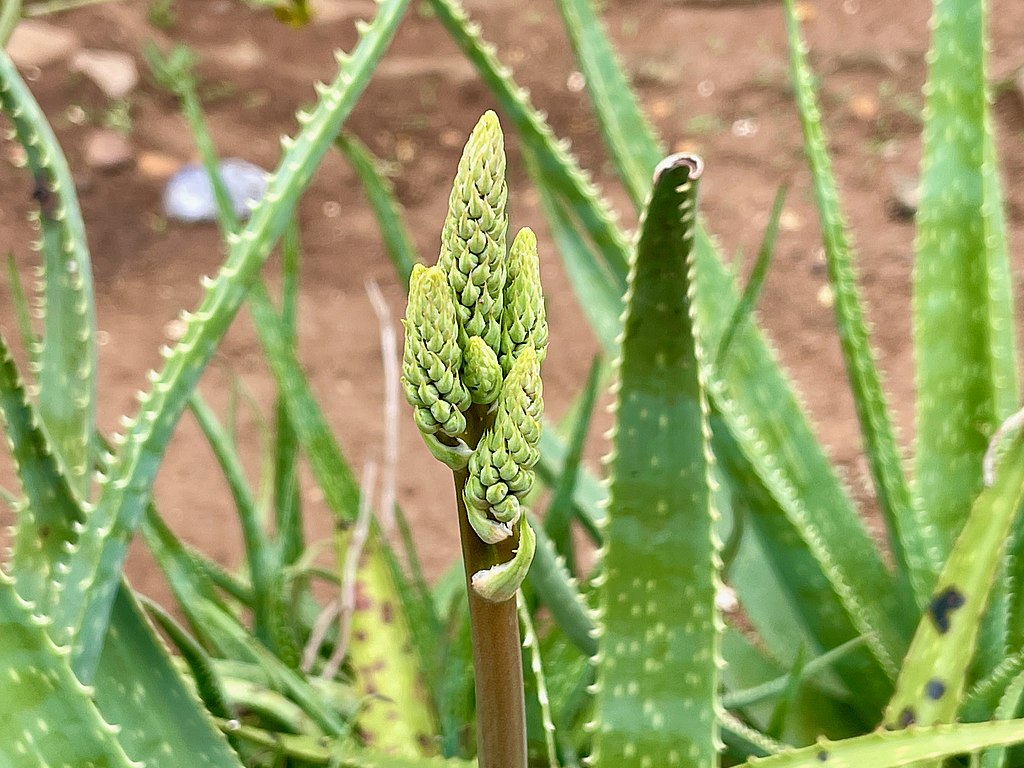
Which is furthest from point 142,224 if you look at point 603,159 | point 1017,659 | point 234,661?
point 1017,659

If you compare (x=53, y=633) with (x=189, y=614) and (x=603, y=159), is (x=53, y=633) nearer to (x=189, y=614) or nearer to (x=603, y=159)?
(x=189, y=614)

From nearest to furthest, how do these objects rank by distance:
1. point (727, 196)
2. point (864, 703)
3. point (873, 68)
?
point (864, 703), point (727, 196), point (873, 68)

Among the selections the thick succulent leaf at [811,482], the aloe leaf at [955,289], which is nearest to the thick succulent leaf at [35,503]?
the thick succulent leaf at [811,482]

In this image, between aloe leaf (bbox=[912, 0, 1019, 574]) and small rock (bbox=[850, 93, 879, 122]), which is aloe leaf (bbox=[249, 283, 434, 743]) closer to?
aloe leaf (bbox=[912, 0, 1019, 574])

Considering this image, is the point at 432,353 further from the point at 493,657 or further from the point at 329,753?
the point at 329,753

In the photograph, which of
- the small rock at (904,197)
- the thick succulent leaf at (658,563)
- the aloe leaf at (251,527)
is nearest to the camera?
the thick succulent leaf at (658,563)

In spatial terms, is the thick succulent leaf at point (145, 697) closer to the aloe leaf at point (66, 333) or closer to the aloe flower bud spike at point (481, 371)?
the aloe leaf at point (66, 333)
